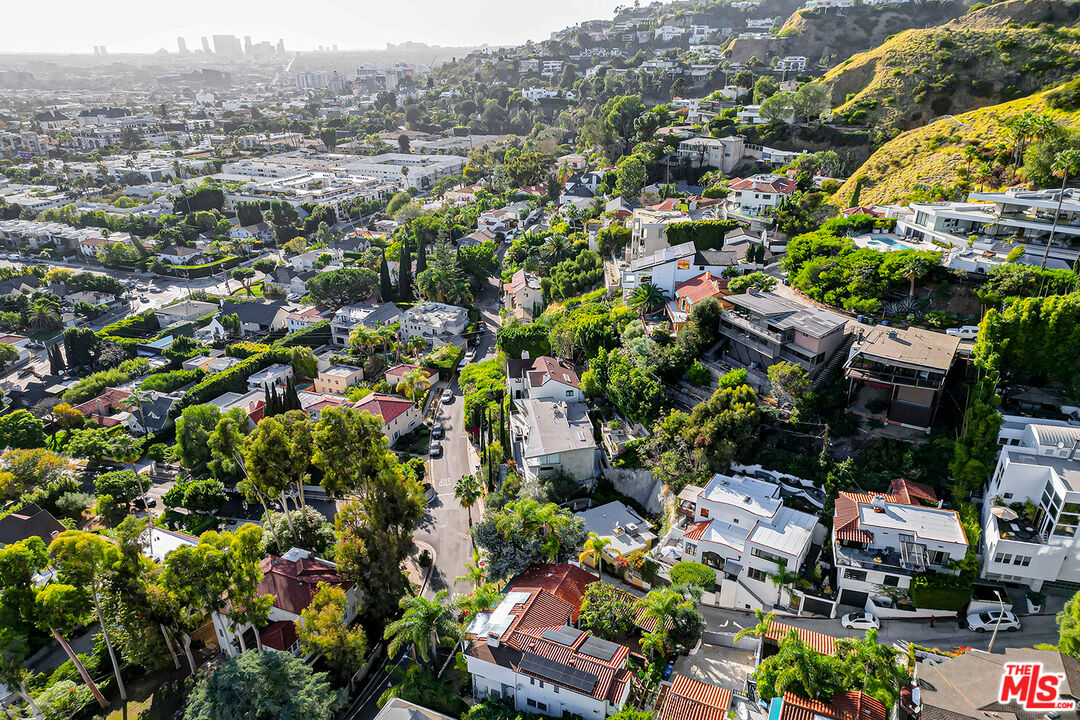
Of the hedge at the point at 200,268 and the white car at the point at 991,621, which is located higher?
the white car at the point at 991,621

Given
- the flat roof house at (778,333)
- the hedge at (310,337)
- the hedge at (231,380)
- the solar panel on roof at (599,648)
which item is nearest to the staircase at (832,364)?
the flat roof house at (778,333)

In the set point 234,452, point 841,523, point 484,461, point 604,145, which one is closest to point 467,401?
point 484,461

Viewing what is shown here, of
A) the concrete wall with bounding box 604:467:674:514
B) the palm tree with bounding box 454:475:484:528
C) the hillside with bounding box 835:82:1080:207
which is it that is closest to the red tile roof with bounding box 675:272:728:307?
the concrete wall with bounding box 604:467:674:514

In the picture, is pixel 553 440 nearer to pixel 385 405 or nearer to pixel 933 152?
pixel 385 405

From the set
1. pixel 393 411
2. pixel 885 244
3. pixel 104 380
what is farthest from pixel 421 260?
pixel 885 244

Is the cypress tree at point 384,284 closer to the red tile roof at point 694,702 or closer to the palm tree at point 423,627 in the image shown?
the palm tree at point 423,627

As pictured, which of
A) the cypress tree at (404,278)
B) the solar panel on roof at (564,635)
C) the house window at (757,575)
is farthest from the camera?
the cypress tree at (404,278)

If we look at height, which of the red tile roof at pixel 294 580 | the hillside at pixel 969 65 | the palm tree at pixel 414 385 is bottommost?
the palm tree at pixel 414 385
